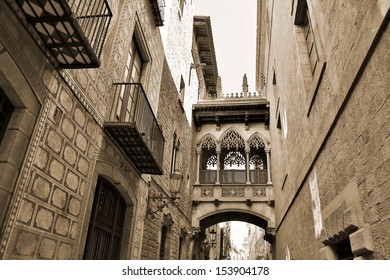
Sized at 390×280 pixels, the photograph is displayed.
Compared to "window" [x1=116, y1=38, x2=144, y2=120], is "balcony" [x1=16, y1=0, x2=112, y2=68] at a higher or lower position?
lower

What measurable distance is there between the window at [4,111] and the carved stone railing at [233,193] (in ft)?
35.6

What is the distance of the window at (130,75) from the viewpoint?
532 centimetres

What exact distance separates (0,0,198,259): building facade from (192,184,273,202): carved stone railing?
5629 mm

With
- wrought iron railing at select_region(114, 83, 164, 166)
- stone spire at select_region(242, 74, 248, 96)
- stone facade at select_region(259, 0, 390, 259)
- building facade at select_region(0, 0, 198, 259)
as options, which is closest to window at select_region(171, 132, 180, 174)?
building facade at select_region(0, 0, 198, 259)

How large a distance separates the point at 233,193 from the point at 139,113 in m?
8.71

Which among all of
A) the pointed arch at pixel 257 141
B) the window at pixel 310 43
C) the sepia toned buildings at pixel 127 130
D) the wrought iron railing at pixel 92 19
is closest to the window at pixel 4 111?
the sepia toned buildings at pixel 127 130

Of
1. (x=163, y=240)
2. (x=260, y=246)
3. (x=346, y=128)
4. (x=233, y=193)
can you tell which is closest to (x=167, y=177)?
(x=163, y=240)

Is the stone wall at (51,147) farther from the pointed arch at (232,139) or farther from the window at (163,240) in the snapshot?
the pointed arch at (232,139)

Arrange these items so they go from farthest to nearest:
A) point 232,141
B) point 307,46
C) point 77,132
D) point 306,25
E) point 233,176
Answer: point 232,141
point 233,176
point 306,25
point 307,46
point 77,132

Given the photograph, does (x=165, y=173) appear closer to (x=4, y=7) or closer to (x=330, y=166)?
(x=330, y=166)

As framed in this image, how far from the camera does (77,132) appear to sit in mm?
3785

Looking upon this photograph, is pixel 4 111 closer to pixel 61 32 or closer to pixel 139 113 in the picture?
pixel 61 32

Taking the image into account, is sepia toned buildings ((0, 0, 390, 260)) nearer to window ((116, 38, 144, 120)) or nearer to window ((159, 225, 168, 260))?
window ((116, 38, 144, 120))

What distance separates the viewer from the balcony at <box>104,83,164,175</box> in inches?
184
